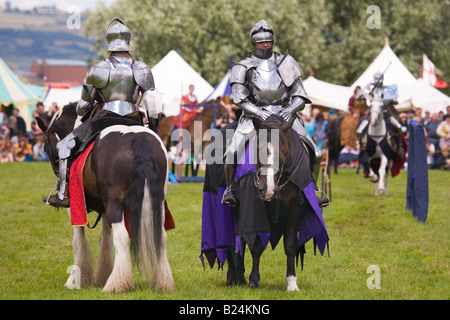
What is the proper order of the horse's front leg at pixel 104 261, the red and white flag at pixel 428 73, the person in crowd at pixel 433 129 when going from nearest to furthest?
the horse's front leg at pixel 104 261
the person in crowd at pixel 433 129
the red and white flag at pixel 428 73

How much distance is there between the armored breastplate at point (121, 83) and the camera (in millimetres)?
7867

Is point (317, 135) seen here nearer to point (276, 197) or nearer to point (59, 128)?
point (59, 128)

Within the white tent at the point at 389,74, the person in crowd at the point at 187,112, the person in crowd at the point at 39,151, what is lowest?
the person in crowd at the point at 39,151

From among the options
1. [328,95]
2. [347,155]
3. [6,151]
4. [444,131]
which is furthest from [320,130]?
[6,151]

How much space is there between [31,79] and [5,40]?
4702cm

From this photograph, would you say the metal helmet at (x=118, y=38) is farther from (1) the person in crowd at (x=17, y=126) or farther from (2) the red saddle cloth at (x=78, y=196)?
(1) the person in crowd at (x=17, y=126)

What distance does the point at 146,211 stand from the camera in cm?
733

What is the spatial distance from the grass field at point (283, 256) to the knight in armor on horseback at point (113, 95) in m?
1.42

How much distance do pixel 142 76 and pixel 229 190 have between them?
55.2 inches

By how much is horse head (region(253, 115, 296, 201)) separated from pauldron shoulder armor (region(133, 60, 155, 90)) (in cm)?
118

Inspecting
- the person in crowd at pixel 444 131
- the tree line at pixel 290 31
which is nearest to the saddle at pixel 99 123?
the person in crowd at pixel 444 131

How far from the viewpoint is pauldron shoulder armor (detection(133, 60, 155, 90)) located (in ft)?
26.0

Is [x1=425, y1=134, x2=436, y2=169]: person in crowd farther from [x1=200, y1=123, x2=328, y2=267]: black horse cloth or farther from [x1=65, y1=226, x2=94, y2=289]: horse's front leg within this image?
[x1=65, y1=226, x2=94, y2=289]: horse's front leg
